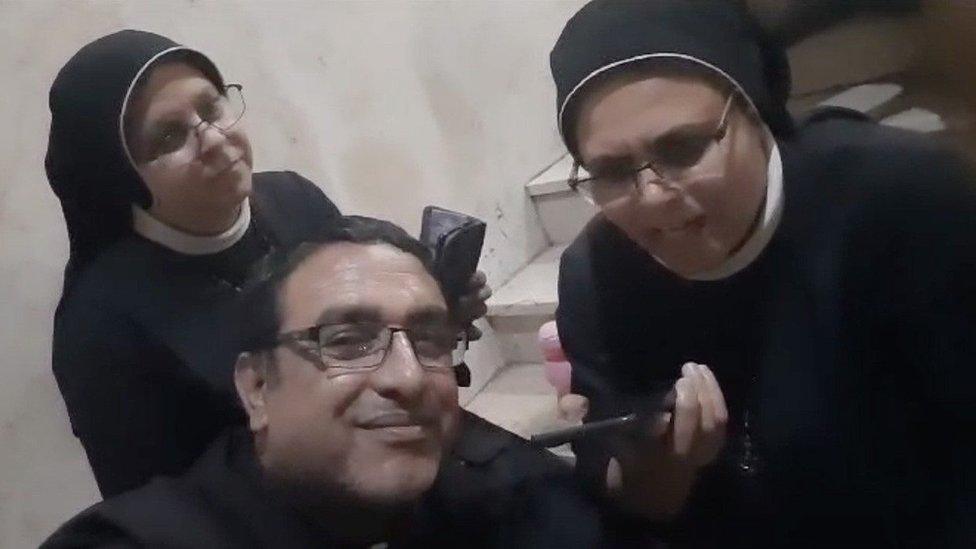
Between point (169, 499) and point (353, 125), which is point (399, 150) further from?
point (169, 499)

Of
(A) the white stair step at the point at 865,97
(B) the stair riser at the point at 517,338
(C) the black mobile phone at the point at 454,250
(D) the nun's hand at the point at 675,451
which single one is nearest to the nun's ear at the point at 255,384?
(C) the black mobile phone at the point at 454,250

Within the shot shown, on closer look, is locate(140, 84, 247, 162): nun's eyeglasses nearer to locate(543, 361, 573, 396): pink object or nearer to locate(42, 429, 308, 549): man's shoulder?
locate(42, 429, 308, 549): man's shoulder

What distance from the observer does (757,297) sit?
2.09 feet

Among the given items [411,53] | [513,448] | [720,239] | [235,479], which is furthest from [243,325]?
[411,53]

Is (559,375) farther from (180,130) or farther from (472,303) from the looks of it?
(180,130)

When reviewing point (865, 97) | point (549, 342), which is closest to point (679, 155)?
point (865, 97)

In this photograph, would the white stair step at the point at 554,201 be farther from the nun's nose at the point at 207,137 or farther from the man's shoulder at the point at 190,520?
the man's shoulder at the point at 190,520

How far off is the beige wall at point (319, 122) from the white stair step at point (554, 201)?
0.06ft

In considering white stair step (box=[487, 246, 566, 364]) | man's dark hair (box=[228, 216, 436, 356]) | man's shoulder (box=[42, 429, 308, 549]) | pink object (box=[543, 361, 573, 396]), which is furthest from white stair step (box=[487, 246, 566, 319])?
man's shoulder (box=[42, 429, 308, 549])

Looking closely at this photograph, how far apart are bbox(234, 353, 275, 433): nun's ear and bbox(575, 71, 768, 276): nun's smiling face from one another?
0.24m

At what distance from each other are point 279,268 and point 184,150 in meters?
0.14

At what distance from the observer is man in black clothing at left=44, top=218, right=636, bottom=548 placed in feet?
2.04

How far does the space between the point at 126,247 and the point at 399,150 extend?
1.42 feet

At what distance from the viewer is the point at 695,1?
1.88ft
